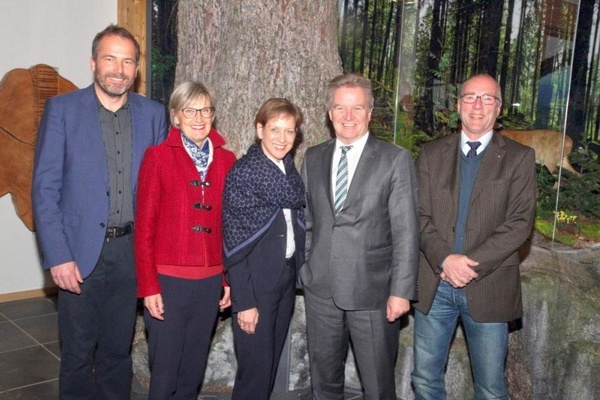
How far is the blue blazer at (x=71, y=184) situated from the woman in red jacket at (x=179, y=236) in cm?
27

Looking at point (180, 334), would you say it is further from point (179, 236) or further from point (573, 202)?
point (573, 202)

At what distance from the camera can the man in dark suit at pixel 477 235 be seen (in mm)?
2363

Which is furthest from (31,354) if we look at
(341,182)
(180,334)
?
(341,182)

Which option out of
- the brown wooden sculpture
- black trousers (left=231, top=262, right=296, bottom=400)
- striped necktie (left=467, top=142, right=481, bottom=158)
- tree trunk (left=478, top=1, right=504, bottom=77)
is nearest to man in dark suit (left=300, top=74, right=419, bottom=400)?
black trousers (left=231, top=262, right=296, bottom=400)

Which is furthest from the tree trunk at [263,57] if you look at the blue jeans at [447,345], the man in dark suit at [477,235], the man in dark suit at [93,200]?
the blue jeans at [447,345]

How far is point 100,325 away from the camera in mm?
2576

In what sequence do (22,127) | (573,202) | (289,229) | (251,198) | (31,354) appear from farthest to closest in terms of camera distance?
(22,127), (31,354), (573,202), (289,229), (251,198)

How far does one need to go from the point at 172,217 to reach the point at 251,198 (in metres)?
0.32

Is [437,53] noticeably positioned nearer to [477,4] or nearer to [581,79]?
[477,4]

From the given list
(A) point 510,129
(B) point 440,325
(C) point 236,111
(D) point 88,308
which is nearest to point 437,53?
(A) point 510,129

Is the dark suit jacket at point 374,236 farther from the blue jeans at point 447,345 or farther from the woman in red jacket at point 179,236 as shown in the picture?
the woman in red jacket at point 179,236

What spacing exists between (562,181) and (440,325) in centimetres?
165

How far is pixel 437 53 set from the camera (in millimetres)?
3871

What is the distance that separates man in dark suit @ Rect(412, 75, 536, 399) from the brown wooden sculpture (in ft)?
11.4
